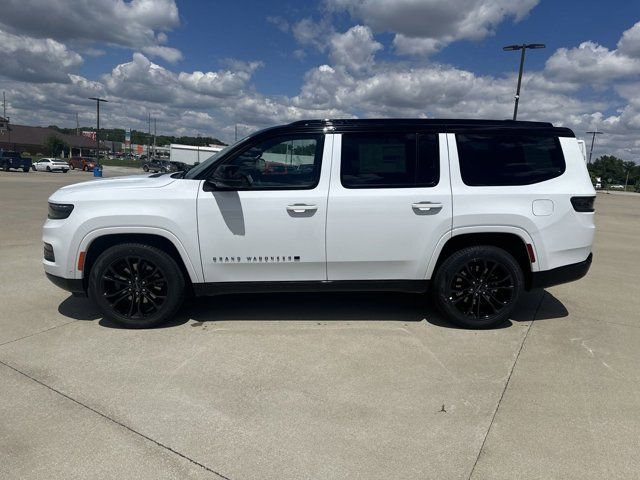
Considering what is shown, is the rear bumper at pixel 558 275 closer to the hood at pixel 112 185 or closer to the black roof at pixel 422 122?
the black roof at pixel 422 122

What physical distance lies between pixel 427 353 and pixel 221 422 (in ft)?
5.92

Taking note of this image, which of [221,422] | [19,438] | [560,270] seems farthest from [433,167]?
[19,438]

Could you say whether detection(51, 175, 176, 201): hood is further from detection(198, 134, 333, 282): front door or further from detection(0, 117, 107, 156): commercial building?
detection(0, 117, 107, 156): commercial building

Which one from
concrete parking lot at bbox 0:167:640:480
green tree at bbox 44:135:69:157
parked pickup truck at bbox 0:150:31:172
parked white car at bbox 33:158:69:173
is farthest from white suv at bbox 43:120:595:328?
green tree at bbox 44:135:69:157

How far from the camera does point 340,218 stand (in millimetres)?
3943

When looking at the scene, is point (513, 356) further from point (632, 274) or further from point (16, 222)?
point (16, 222)

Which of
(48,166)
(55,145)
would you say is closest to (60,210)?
(48,166)

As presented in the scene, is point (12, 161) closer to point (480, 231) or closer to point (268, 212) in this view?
point (268, 212)

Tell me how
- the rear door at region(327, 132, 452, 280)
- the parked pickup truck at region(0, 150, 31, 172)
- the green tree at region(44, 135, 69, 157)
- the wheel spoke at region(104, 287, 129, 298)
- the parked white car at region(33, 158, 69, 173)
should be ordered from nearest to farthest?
1. the rear door at region(327, 132, 452, 280)
2. the wheel spoke at region(104, 287, 129, 298)
3. the parked pickup truck at region(0, 150, 31, 172)
4. the parked white car at region(33, 158, 69, 173)
5. the green tree at region(44, 135, 69, 157)

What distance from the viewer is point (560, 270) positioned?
4.19 meters

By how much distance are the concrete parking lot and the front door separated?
638 mm

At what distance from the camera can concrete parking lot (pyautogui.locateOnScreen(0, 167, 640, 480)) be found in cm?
246

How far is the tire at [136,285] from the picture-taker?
3982mm

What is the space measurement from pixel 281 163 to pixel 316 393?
1996 mm
